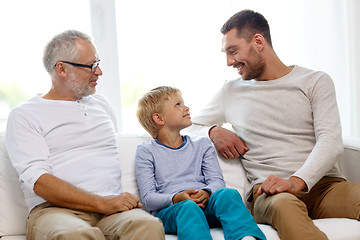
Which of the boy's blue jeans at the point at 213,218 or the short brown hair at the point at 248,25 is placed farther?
the short brown hair at the point at 248,25

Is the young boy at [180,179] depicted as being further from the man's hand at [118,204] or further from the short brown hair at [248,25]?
the short brown hair at [248,25]

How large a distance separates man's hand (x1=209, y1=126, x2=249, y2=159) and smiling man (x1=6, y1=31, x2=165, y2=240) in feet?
1.60

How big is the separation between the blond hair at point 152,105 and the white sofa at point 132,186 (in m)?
0.13

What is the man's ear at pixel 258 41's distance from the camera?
93.5 inches

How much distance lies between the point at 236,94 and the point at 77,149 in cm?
83

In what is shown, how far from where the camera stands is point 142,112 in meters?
2.26

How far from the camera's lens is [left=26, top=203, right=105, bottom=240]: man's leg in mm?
1647

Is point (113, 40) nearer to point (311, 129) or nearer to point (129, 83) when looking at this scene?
point (129, 83)

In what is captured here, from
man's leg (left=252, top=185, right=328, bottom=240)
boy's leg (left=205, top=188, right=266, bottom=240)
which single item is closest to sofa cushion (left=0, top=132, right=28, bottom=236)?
boy's leg (left=205, top=188, right=266, bottom=240)

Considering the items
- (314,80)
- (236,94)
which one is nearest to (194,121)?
(236,94)

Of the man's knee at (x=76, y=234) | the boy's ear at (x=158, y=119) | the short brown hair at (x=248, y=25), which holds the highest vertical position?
the short brown hair at (x=248, y=25)


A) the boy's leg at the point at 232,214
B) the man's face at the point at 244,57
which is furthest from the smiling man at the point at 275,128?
the boy's leg at the point at 232,214

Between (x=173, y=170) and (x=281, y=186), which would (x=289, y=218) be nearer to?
(x=281, y=186)

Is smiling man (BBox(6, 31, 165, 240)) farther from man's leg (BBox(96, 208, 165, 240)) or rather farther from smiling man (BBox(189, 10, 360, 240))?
smiling man (BBox(189, 10, 360, 240))
